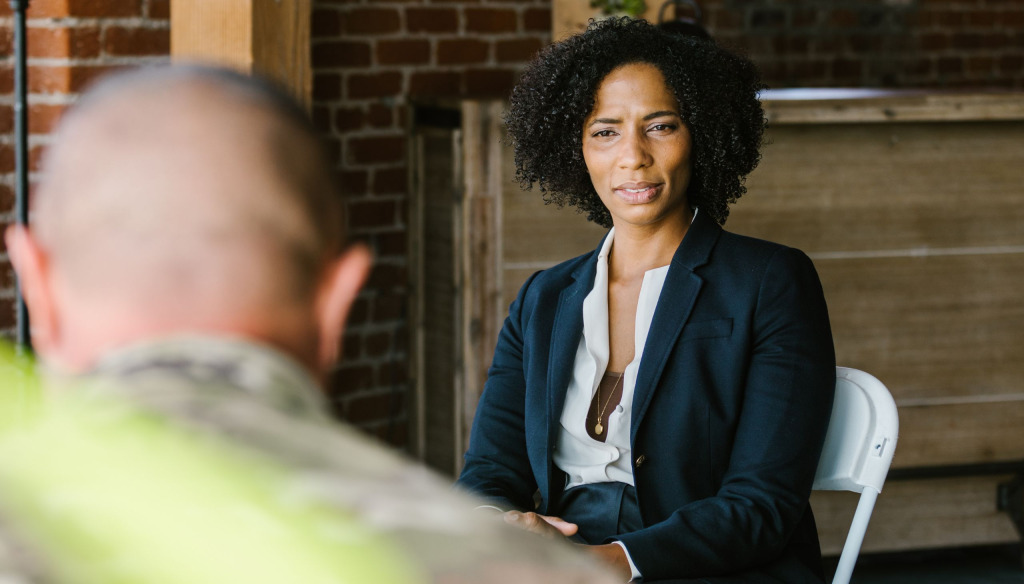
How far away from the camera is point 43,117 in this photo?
2.44m

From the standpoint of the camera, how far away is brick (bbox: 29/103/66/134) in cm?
244

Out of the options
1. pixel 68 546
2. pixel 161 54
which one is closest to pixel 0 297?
pixel 161 54

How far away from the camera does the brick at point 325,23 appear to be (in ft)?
10.6

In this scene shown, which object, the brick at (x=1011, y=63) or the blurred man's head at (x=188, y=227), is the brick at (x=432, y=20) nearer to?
the brick at (x=1011, y=63)

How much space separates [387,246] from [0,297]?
1.18 meters

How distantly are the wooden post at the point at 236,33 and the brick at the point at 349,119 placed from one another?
101 cm

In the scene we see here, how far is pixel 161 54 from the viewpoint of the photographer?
8.55 ft

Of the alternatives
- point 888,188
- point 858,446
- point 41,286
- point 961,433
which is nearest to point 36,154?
point 858,446

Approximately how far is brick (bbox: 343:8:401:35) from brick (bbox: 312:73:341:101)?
15cm

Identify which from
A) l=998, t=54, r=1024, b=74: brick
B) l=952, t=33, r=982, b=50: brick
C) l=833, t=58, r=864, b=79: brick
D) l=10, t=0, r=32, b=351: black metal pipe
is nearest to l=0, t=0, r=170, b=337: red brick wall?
l=10, t=0, r=32, b=351: black metal pipe

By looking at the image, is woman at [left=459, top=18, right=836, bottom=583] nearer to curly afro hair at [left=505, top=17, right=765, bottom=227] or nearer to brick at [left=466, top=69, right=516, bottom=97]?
curly afro hair at [left=505, top=17, right=765, bottom=227]

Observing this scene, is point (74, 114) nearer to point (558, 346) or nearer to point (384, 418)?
point (558, 346)

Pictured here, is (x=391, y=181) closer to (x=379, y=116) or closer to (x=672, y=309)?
(x=379, y=116)


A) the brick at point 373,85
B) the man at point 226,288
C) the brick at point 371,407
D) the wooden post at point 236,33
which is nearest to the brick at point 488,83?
the brick at point 373,85
